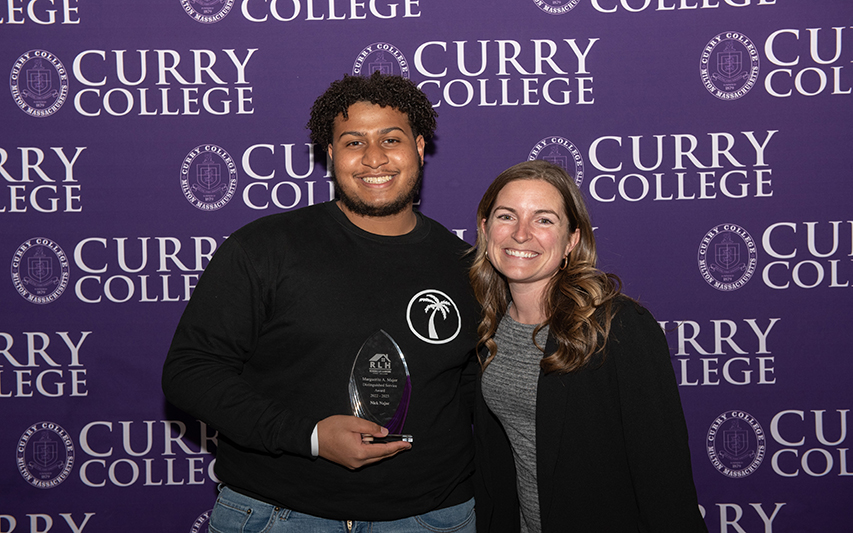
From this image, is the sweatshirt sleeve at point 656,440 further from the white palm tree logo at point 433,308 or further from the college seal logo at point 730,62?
the college seal logo at point 730,62

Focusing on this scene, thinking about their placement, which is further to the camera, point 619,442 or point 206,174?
point 206,174

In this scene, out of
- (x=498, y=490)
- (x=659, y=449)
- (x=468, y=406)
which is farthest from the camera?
(x=468, y=406)

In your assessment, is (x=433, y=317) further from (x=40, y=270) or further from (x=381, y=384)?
(x=40, y=270)

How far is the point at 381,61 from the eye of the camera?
7.29 ft

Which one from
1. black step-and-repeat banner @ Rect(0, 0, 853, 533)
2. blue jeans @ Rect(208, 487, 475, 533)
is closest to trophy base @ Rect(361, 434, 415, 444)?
blue jeans @ Rect(208, 487, 475, 533)

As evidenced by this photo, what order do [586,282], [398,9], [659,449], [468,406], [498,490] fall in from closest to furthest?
[659,449] → [586,282] → [498,490] → [468,406] → [398,9]

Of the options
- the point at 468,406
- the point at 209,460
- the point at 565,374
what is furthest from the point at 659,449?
the point at 209,460

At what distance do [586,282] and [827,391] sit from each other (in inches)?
53.8

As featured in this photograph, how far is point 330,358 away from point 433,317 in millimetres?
286

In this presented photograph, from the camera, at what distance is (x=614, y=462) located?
1492 mm

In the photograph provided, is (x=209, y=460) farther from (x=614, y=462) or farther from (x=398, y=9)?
(x=398, y=9)

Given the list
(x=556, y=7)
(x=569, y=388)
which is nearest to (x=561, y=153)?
(x=556, y=7)

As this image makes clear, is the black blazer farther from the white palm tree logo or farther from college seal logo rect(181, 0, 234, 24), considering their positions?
college seal logo rect(181, 0, 234, 24)

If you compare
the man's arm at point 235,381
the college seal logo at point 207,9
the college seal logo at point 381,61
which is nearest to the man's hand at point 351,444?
the man's arm at point 235,381
